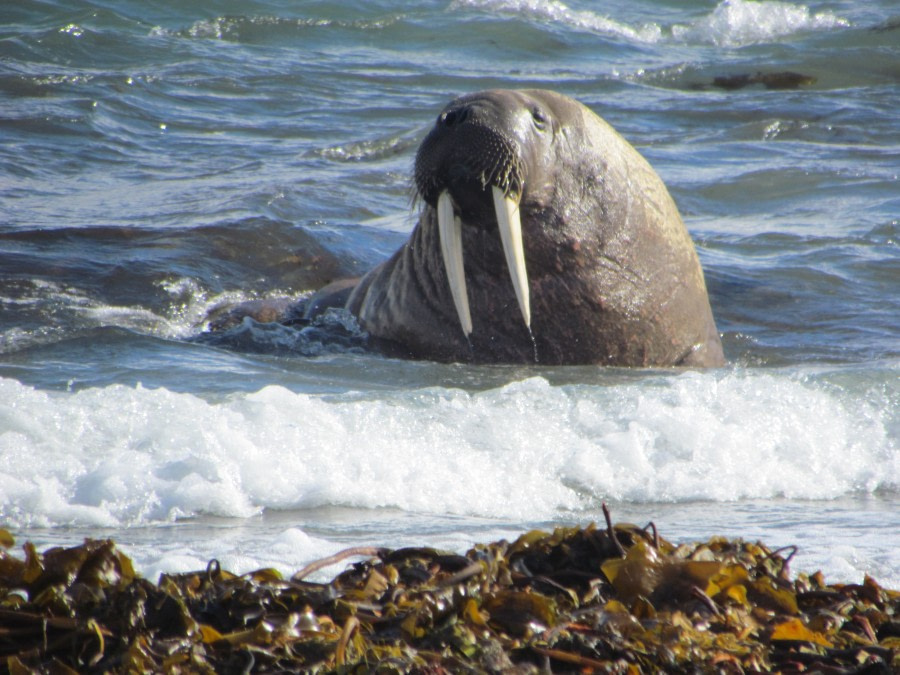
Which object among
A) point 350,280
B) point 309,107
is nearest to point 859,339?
point 350,280

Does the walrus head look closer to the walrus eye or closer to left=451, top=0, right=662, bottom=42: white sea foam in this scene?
the walrus eye

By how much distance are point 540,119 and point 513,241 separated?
870 millimetres

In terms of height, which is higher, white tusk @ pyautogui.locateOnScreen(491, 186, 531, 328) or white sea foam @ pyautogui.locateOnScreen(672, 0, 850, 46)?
white sea foam @ pyautogui.locateOnScreen(672, 0, 850, 46)

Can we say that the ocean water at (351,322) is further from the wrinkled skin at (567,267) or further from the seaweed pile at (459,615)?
the seaweed pile at (459,615)

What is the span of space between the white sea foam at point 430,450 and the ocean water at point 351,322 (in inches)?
0.6

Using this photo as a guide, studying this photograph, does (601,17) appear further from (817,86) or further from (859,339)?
(859,339)

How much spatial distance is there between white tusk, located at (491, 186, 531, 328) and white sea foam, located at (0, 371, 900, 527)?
43 centimetres

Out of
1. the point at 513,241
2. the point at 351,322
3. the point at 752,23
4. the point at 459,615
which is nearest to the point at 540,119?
the point at 513,241

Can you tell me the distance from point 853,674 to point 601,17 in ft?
82.3

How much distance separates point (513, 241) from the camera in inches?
236

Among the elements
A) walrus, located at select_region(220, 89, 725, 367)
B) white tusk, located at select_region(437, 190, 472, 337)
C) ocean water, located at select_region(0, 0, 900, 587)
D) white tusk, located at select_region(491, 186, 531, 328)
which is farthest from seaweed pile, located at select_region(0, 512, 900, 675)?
walrus, located at select_region(220, 89, 725, 367)

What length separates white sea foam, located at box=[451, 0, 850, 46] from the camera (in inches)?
981

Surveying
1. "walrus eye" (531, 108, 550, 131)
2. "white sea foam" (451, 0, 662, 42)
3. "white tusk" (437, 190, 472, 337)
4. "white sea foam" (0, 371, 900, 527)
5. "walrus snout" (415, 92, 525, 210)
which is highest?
"white sea foam" (451, 0, 662, 42)

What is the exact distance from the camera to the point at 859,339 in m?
8.09
